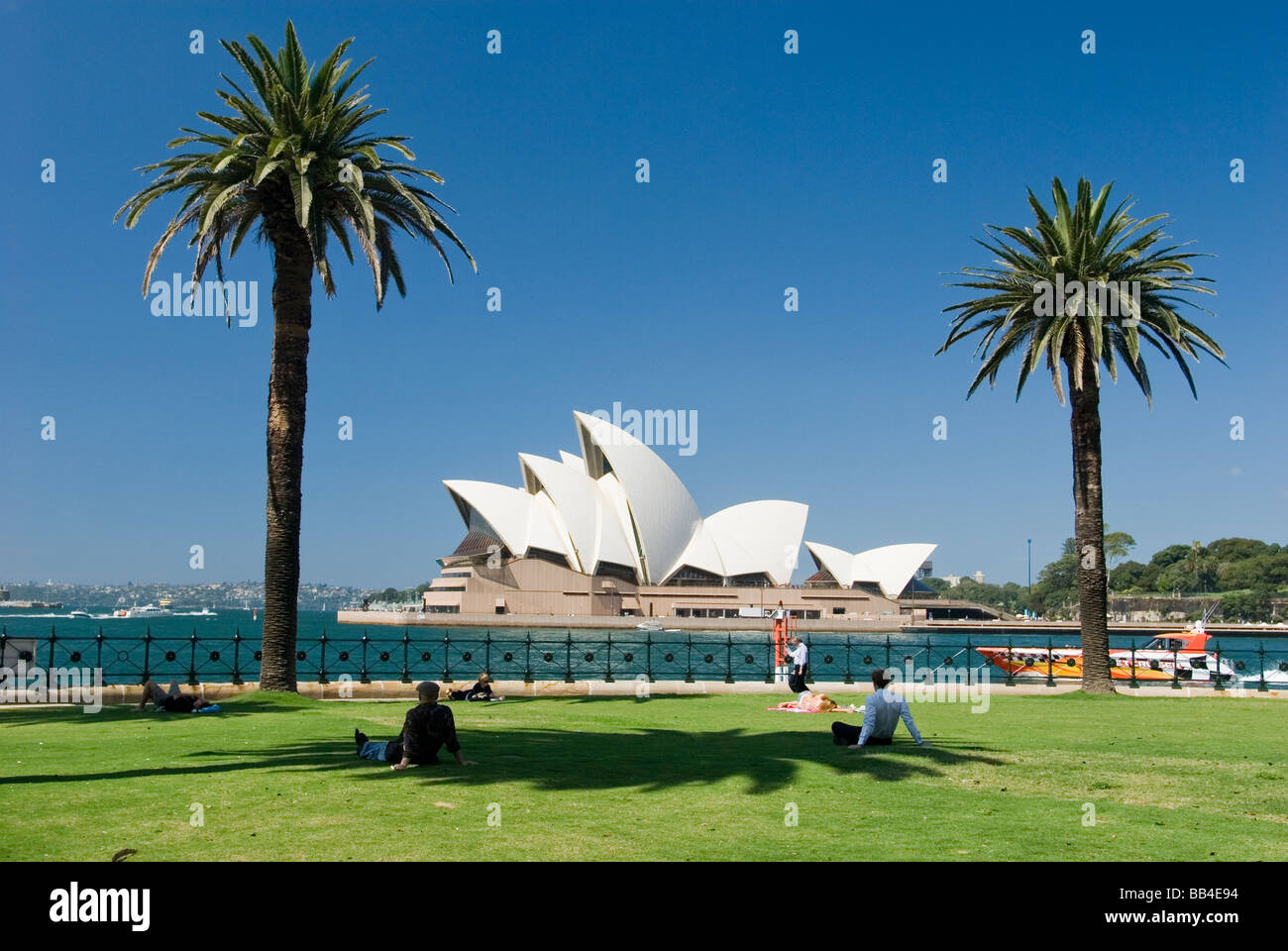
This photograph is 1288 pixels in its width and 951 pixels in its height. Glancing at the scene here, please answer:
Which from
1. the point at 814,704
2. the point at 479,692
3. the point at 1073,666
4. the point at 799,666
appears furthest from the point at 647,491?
the point at 814,704

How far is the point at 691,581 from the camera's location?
112875mm

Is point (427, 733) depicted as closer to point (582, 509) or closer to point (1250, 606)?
point (582, 509)

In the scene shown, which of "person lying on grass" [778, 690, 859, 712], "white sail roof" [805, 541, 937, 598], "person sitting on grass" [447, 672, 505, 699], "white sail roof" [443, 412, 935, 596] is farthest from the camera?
"white sail roof" [805, 541, 937, 598]

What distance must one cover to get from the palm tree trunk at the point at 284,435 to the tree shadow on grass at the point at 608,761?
8.35 meters

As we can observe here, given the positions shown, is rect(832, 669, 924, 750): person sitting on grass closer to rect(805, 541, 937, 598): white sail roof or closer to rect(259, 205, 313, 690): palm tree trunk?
rect(259, 205, 313, 690): palm tree trunk

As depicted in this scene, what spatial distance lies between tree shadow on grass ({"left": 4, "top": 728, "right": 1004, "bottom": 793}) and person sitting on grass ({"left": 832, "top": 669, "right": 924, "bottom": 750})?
13cm

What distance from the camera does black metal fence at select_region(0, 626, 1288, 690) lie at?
77.2 feet

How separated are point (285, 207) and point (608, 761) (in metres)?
14.5

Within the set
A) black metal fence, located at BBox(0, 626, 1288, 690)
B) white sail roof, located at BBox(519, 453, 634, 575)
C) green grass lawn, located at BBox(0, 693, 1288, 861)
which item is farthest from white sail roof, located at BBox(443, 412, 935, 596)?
green grass lawn, located at BBox(0, 693, 1288, 861)

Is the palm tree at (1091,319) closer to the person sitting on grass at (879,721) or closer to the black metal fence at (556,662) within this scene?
the black metal fence at (556,662)

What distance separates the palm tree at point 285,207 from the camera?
20359mm

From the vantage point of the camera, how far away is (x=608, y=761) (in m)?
11.3
